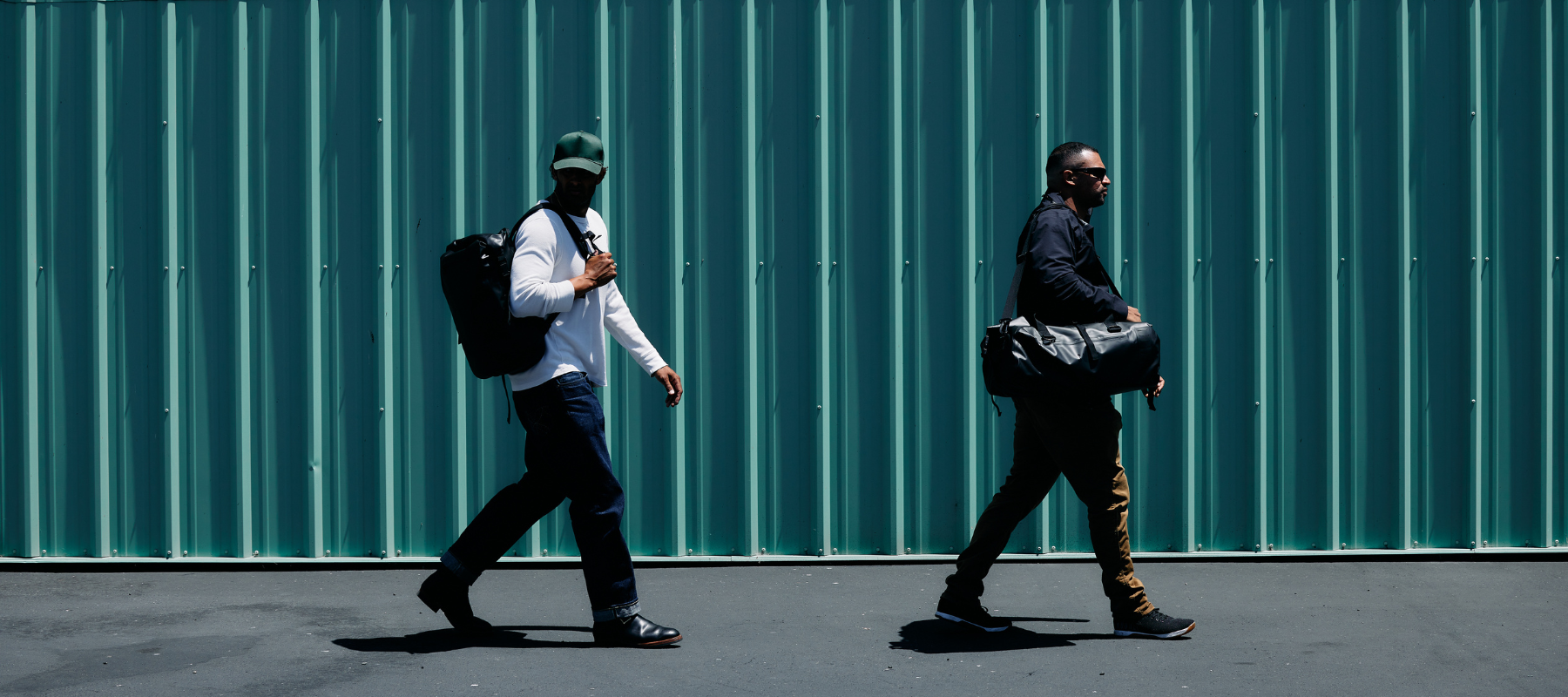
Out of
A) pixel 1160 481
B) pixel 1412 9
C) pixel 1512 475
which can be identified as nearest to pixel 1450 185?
pixel 1412 9

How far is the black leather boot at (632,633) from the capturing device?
4.73 m

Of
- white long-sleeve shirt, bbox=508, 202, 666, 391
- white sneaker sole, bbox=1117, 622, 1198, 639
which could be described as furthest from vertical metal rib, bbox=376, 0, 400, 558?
white sneaker sole, bbox=1117, 622, 1198, 639

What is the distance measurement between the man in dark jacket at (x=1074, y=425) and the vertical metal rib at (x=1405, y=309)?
1.83 metres

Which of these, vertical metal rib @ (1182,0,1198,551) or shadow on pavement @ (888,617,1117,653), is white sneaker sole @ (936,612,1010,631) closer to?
shadow on pavement @ (888,617,1117,653)

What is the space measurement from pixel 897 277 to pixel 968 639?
1827mm

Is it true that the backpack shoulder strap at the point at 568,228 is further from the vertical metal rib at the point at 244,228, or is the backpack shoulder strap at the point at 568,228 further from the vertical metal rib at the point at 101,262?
the vertical metal rib at the point at 101,262

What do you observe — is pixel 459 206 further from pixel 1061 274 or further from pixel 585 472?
pixel 1061 274

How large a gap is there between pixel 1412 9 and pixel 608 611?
4340 mm

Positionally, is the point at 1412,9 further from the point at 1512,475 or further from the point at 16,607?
the point at 16,607

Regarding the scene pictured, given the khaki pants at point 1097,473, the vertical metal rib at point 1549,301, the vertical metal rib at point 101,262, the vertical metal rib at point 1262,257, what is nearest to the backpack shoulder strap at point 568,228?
the khaki pants at point 1097,473

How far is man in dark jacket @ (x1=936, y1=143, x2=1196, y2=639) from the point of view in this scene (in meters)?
4.70

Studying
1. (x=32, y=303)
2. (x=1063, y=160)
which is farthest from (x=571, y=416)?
(x=32, y=303)

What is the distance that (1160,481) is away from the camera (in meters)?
6.20

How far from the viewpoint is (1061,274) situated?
15.3 ft
